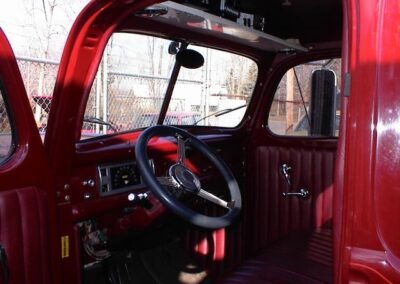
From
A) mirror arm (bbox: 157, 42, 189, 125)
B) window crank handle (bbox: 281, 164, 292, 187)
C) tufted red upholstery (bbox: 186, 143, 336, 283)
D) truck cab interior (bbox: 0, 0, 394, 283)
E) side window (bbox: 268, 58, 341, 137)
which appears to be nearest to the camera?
truck cab interior (bbox: 0, 0, 394, 283)

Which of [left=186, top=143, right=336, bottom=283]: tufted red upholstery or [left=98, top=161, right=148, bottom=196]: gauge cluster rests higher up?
[left=98, top=161, right=148, bottom=196]: gauge cluster

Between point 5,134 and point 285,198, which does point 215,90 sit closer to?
point 285,198

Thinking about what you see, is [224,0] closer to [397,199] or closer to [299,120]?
[299,120]

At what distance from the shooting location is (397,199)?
1094 mm

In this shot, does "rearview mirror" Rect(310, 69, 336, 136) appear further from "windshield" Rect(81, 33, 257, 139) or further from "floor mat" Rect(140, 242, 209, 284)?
"floor mat" Rect(140, 242, 209, 284)

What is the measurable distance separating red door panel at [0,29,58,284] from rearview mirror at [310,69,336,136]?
2.07 metres

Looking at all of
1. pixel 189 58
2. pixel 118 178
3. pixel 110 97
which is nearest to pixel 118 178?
pixel 118 178

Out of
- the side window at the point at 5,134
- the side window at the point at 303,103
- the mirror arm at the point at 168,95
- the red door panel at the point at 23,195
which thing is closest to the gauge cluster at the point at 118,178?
the red door panel at the point at 23,195

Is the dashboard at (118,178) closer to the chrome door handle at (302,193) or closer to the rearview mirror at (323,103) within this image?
the chrome door handle at (302,193)

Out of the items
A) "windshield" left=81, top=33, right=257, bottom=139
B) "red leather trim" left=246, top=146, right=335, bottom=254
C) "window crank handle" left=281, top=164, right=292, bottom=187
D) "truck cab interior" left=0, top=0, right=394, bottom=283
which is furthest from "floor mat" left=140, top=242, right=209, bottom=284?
"window crank handle" left=281, top=164, right=292, bottom=187

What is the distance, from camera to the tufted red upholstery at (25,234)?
1706 millimetres

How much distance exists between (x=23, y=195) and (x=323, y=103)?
223 cm

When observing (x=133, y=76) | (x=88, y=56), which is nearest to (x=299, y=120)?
(x=133, y=76)

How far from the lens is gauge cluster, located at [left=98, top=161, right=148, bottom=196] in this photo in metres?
2.28
